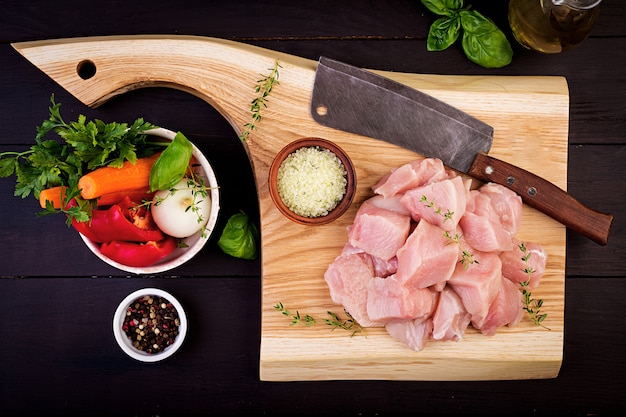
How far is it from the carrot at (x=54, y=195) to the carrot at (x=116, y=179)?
5 centimetres

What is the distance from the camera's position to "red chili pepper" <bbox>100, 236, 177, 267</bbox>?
1.42 metres

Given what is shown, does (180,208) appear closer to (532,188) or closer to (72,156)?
(72,156)

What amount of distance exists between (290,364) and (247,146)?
1.95 ft

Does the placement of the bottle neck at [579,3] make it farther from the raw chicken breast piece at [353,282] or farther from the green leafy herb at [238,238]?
the green leafy herb at [238,238]

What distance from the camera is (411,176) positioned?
1.44 meters

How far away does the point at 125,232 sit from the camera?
1.40 metres

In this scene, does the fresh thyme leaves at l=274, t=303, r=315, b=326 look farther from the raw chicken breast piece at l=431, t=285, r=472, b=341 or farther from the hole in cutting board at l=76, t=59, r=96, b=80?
the hole in cutting board at l=76, t=59, r=96, b=80

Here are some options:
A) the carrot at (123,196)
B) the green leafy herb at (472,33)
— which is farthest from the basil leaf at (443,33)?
the carrot at (123,196)

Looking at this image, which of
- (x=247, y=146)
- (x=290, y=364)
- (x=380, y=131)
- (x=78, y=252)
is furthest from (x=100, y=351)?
(x=380, y=131)

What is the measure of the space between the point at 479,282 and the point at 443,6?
2.60 ft

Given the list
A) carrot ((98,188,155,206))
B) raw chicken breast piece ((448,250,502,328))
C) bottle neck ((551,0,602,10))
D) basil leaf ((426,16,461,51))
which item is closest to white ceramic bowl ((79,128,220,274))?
carrot ((98,188,155,206))

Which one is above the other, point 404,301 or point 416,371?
point 404,301

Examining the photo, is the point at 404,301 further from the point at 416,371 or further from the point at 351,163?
the point at 351,163

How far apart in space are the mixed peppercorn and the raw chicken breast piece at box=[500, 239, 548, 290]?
3.05 ft
